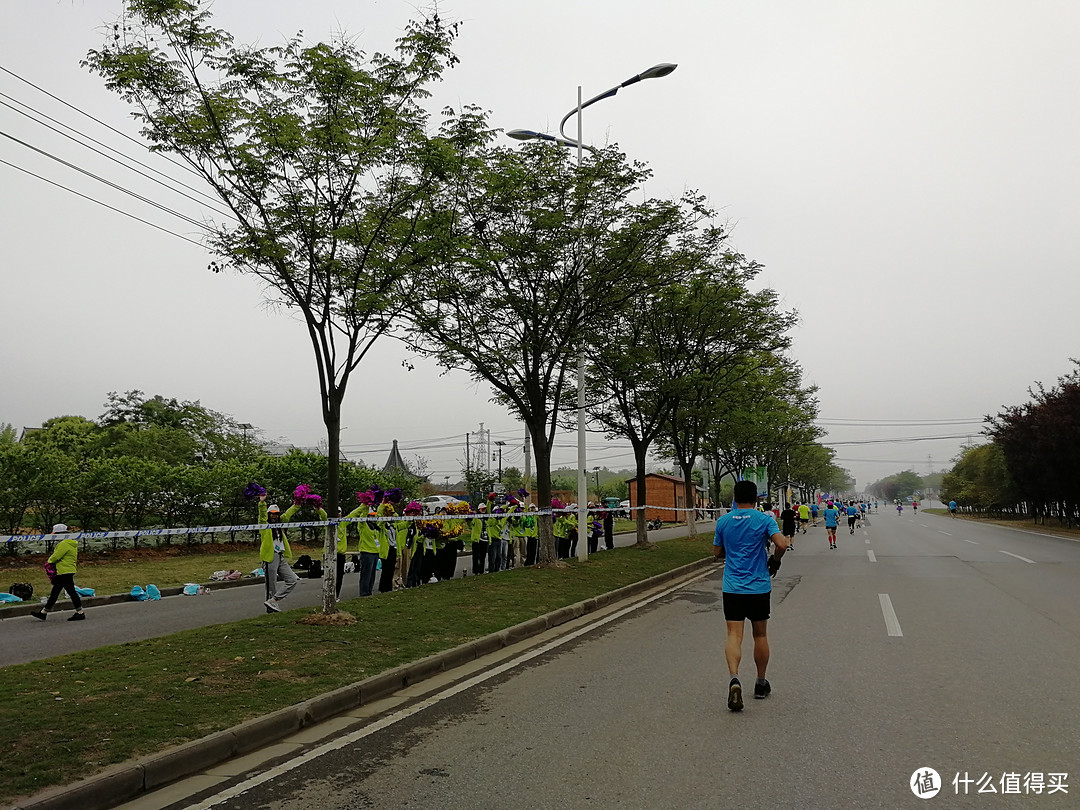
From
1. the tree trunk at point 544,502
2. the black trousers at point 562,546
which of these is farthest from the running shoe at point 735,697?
the black trousers at point 562,546

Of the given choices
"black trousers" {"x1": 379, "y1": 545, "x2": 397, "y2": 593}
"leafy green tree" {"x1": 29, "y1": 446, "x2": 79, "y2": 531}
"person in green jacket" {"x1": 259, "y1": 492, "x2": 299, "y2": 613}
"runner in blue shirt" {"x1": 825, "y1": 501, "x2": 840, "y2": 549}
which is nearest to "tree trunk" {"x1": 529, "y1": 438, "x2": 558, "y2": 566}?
"black trousers" {"x1": 379, "y1": 545, "x2": 397, "y2": 593}

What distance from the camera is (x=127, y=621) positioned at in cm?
1201

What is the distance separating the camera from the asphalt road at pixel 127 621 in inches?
390

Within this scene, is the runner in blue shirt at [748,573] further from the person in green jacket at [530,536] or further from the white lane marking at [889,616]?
the person in green jacket at [530,536]

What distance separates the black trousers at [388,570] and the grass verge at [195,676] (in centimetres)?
167

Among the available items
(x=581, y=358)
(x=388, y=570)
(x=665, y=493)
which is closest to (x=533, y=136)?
(x=581, y=358)

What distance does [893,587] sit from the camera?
14.6m

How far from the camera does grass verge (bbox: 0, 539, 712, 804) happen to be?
16.9 feet

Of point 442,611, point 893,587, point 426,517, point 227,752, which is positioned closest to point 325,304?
point 442,611

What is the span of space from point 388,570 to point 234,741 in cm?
866

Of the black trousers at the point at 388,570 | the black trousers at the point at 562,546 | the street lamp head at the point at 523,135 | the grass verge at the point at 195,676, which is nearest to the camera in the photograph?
the grass verge at the point at 195,676

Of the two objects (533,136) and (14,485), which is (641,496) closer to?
(533,136)

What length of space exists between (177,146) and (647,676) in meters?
8.25

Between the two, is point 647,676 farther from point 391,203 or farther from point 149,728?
point 391,203
